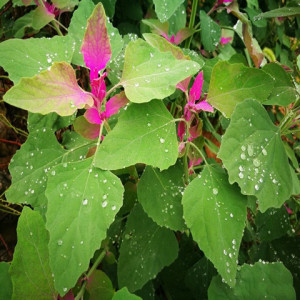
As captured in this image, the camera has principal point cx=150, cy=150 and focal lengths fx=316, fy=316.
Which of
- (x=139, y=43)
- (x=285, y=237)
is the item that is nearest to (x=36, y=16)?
(x=139, y=43)

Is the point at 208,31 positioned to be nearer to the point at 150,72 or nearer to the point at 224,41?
the point at 224,41

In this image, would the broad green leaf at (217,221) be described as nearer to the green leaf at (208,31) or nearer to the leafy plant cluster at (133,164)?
the leafy plant cluster at (133,164)

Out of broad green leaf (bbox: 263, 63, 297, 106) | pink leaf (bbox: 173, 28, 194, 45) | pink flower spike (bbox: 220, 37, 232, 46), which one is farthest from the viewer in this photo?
pink flower spike (bbox: 220, 37, 232, 46)

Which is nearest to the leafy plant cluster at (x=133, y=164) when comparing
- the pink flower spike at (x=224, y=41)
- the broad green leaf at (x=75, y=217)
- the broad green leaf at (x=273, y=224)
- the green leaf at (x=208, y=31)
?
the broad green leaf at (x=75, y=217)

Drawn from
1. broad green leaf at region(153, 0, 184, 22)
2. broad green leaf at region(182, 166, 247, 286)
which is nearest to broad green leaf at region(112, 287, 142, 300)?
broad green leaf at region(182, 166, 247, 286)

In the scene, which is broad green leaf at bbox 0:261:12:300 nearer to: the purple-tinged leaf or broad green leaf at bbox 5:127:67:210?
broad green leaf at bbox 5:127:67:210

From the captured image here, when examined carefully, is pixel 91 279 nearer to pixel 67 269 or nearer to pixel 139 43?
pixel 67 269

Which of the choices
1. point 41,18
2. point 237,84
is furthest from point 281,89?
point 41,18
